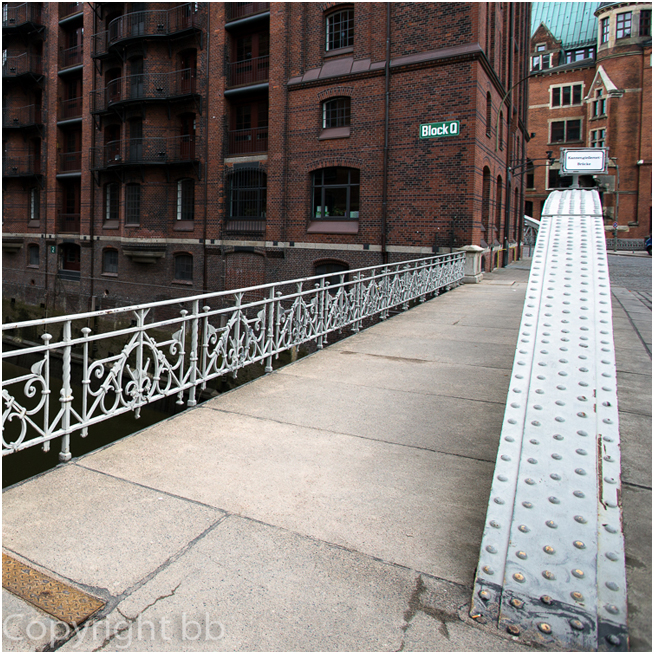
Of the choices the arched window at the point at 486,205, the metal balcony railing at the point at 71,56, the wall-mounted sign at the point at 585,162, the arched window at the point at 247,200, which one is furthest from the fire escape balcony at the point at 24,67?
the wall-mounted sign at the point at 585,162

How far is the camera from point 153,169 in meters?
24.5

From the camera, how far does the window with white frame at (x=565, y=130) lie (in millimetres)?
47938

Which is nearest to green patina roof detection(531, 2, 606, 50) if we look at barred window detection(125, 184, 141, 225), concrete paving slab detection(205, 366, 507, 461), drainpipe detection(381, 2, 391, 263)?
drainpipe detection(381, 2, 391, 263)

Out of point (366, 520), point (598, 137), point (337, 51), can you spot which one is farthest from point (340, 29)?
point (598, 137)

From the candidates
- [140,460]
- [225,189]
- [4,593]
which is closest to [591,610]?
[4,593]

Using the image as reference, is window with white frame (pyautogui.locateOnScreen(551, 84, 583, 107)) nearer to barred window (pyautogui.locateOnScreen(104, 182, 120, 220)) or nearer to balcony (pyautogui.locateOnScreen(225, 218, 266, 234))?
balcony (pyautogui.locateOnScreen(225, 218, 266, 234))

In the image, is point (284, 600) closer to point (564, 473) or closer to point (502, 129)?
point (564, 473)

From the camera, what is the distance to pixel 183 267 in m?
24.6

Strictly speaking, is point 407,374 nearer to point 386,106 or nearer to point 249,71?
point 386,106

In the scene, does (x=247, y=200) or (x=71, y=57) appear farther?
(x=71, y=57)

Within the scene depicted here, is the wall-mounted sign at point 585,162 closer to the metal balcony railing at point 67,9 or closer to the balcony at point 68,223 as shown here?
the balcony at point 68,223

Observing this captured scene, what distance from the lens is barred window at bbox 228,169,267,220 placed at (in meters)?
22.2

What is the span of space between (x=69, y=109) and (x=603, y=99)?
39.8 metres

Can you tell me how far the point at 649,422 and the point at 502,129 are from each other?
21379 mm
